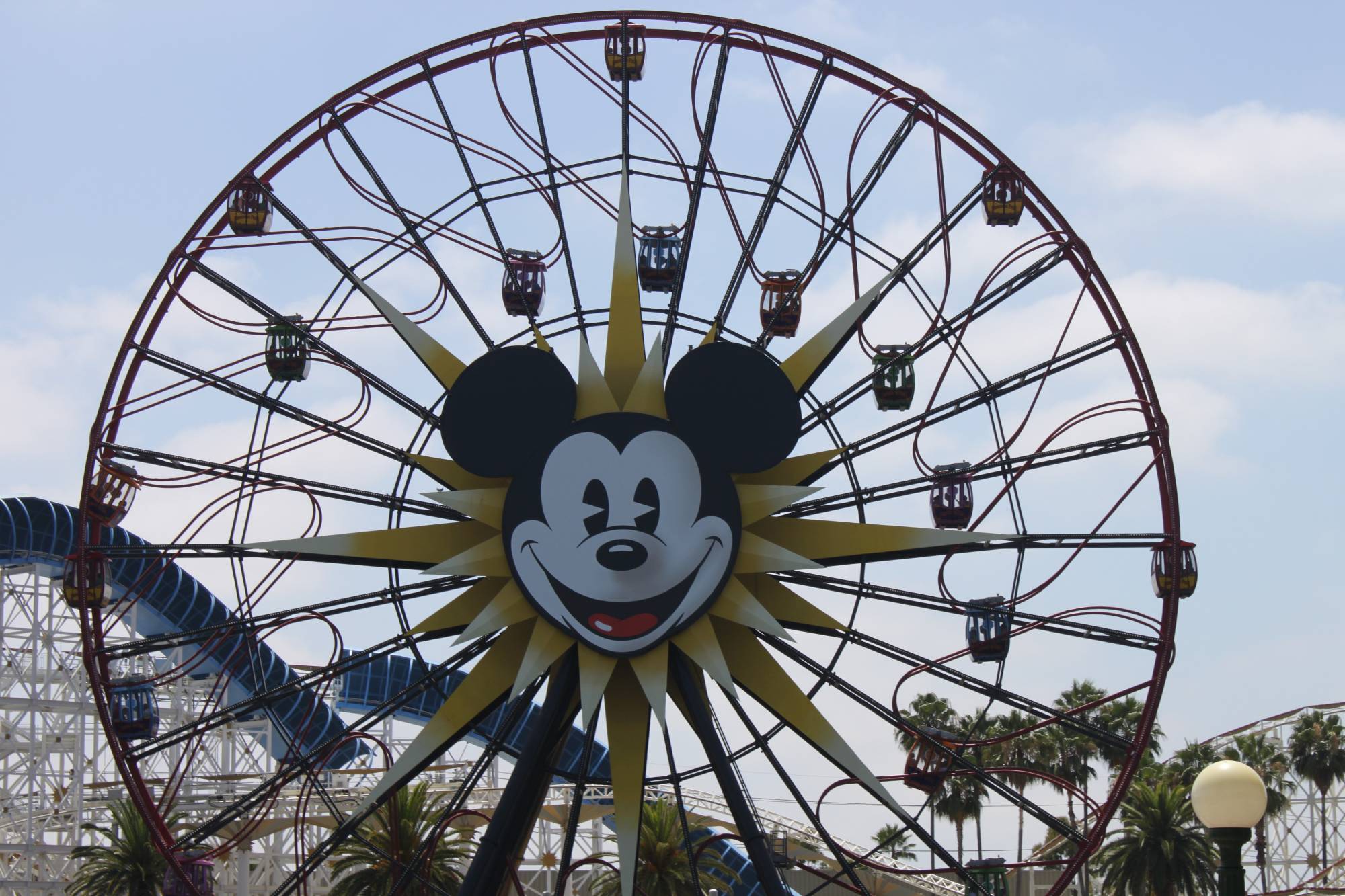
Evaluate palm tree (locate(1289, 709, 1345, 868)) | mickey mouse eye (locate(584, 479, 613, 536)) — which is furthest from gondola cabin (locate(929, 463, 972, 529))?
palm tree (locate(1289, 709, 1345, 868))

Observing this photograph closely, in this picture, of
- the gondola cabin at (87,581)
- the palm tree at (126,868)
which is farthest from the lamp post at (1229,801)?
the palm tree at (126,868)

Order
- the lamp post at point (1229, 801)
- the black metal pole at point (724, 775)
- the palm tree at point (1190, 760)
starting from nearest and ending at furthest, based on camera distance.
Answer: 1. the lamp post at point (1229, 801)
2. the black metal pole at point (724, 775)
3. the palm tree at point (1190, 760)

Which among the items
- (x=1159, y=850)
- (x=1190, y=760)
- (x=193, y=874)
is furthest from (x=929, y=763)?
(x=1190, y=760)

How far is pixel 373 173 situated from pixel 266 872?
30.7 meters

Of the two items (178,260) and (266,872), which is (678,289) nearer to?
(178,260)

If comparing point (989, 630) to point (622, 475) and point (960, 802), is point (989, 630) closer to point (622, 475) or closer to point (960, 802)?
point (622, 475)

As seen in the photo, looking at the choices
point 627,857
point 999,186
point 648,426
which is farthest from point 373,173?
point 627,857

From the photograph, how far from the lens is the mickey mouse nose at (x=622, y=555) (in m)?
22.7

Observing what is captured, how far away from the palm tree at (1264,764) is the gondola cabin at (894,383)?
106 feet

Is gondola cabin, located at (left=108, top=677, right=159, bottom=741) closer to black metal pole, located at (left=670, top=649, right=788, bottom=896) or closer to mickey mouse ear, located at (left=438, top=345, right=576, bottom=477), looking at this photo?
mickey mouse ear, located at (left=438, top=345, right=576, bottom=477)

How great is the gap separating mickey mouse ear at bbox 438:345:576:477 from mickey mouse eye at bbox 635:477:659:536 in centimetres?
126

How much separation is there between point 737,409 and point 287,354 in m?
7.45

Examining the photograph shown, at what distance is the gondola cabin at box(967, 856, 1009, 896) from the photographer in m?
24.5

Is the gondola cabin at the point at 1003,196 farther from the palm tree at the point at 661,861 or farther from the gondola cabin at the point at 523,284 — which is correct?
the palm tree at the point at 661,861
